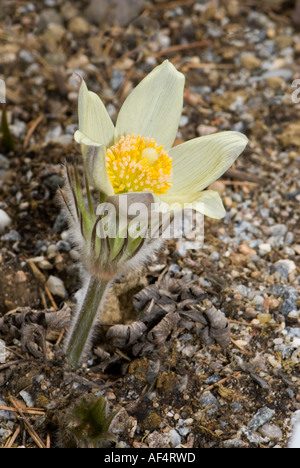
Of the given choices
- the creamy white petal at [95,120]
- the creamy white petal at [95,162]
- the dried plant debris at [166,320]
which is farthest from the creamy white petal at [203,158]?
the dried plant debris at [166,320]

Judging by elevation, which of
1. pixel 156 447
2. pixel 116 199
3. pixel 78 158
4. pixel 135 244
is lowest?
pixel 156 447

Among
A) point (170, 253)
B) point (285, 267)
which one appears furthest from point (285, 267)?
point (170, 253)

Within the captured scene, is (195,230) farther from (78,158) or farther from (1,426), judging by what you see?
(1,426)

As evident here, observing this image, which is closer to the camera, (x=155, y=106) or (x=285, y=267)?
(x=155, y=106)

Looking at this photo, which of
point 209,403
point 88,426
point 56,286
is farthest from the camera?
point 56,286

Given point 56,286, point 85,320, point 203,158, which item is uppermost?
point 203,158

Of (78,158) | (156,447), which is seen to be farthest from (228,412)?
(78,158)

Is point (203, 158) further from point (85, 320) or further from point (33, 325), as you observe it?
point (33, 325)
